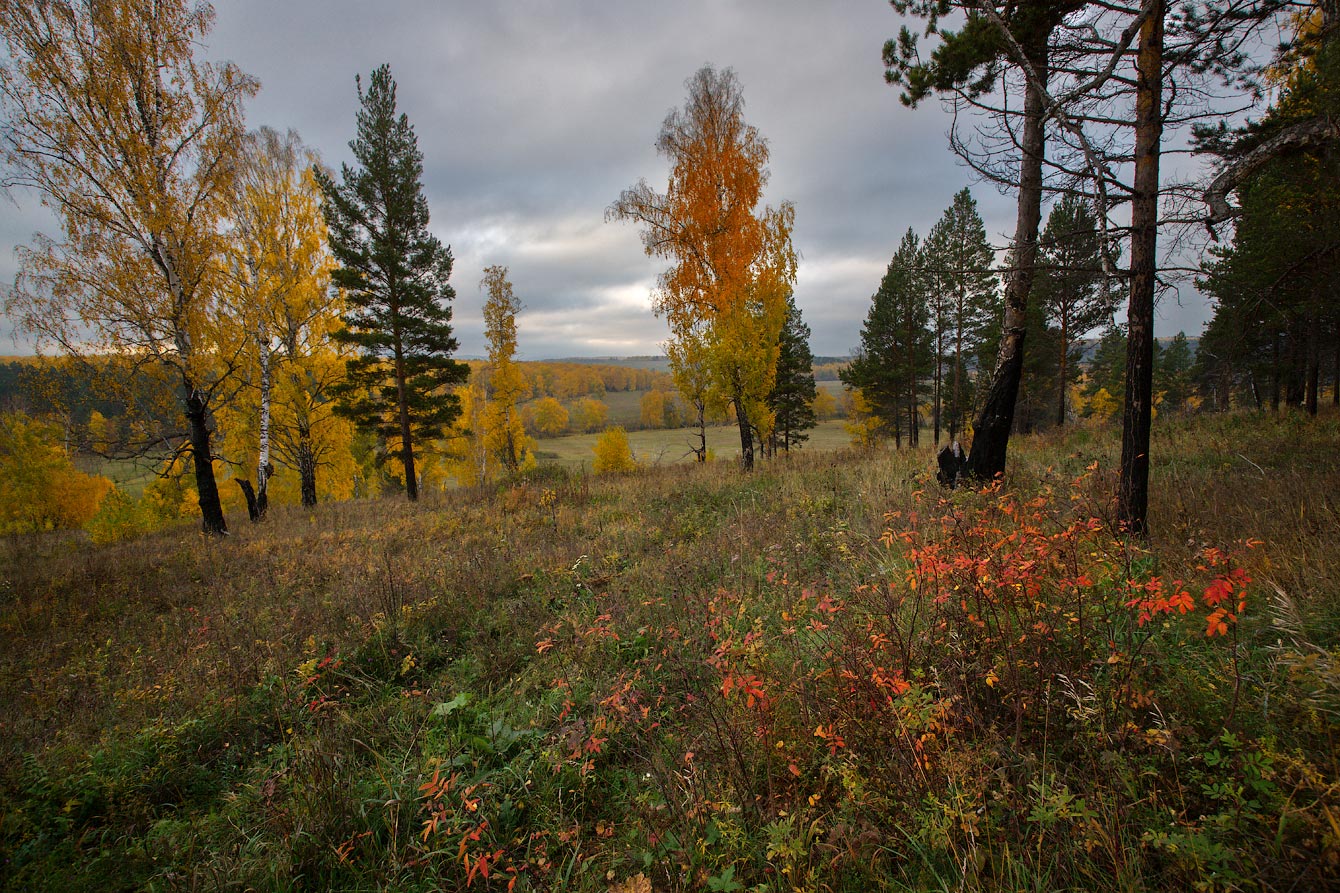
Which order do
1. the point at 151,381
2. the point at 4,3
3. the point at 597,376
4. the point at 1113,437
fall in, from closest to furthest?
the point at 4,3 → the point at 151,381 → the point at 1113,437 → the point at 597,376

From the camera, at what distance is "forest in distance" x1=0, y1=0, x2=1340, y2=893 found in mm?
1874

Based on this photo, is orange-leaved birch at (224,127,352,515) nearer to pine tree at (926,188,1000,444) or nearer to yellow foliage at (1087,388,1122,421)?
pine tree at (926,188,1000,444)

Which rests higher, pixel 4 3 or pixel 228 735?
pixel 4 3

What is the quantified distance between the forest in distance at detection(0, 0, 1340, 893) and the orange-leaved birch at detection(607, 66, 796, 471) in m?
0.10

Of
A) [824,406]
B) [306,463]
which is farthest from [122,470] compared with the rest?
[824,406]

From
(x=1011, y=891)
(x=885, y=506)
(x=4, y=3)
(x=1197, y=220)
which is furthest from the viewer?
(x=4, y=3)

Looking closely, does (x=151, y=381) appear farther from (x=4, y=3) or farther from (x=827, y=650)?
(x=827, y=650)

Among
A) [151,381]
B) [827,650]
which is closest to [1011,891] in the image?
[827,650]

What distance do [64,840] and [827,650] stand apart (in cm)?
433

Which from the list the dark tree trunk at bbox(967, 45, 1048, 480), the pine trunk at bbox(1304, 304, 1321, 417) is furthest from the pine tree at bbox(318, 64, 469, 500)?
the pine trunk at bbox(1304, 304, 1321, 417)

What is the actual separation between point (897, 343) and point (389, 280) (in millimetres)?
27372

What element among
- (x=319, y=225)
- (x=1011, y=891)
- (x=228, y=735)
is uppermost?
(x=319, y=225)

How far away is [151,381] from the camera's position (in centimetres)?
938

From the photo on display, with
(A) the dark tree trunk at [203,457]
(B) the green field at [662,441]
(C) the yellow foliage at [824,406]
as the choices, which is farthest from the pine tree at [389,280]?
(C) the yellow foliage at [824,406]
